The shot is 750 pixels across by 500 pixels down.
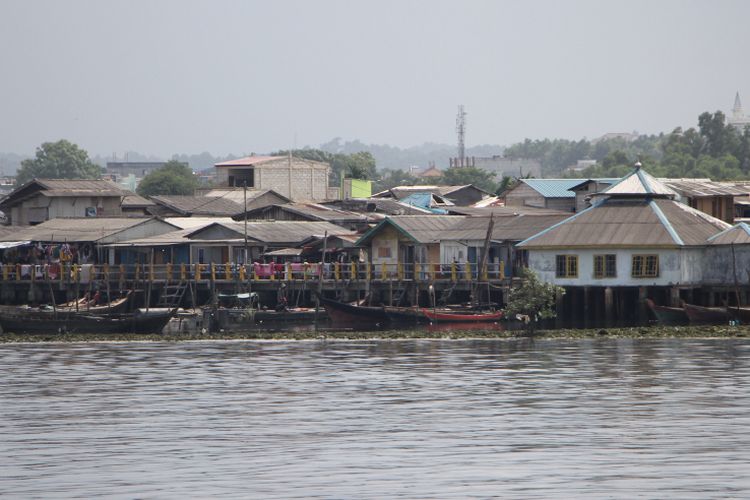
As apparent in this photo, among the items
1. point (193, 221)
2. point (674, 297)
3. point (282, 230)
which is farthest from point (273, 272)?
point (674, 297)

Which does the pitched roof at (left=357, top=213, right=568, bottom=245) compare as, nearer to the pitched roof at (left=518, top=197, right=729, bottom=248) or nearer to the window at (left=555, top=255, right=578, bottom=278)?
the pitched roof at (left=518, top=197, right=729, bottom=248)

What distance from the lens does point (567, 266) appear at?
63812 millimetres

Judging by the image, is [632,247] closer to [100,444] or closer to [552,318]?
[552,318]

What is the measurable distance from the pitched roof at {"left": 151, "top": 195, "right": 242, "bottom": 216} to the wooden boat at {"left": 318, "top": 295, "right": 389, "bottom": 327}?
79.9 ft

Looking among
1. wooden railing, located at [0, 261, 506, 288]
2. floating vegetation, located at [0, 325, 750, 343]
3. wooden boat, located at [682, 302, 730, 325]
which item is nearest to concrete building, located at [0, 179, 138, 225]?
wooden railing, located at [0, 261, 506, 288]

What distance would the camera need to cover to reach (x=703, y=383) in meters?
40.7

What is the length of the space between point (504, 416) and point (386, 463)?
649cm

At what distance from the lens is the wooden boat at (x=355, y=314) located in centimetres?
6469

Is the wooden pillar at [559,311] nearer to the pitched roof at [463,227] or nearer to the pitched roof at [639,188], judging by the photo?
the pitched roof at [463,227]

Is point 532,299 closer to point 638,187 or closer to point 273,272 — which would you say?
point 638,187

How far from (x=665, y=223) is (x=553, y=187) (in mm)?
25642

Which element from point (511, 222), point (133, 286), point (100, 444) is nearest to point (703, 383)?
point (100, 444)

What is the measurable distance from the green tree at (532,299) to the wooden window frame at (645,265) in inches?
178

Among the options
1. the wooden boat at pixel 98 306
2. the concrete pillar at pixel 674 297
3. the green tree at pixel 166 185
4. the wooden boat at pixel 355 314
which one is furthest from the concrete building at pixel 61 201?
the green tree at pixel 166 185
